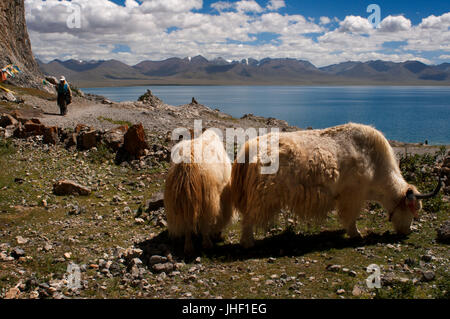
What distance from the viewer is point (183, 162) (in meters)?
5.59

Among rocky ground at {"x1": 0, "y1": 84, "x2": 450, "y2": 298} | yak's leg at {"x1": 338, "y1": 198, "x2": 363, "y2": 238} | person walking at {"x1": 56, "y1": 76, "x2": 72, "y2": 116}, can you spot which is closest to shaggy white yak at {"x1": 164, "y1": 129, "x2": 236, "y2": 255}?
rocky ground at {"x1": 0, "y1": 84, "x2": 450, "y2": 298}

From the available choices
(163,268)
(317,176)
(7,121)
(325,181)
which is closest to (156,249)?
(163,268)

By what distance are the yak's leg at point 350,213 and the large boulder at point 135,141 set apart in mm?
6609

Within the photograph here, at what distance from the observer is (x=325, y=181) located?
5898mm

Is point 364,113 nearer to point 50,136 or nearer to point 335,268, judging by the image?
point 50,136

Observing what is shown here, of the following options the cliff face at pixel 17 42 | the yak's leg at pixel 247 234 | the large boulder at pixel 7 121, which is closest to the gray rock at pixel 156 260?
the yak's leg at pixel 247 234

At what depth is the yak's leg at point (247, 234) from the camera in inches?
233

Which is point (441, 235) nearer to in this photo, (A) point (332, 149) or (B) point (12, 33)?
(A) point (332, 149)

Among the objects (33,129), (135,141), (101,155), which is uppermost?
(33,129)

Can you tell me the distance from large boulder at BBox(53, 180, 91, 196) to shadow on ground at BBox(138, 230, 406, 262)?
2982mm

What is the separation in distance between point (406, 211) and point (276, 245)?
2.41 metres

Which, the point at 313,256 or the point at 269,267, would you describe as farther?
the point at 313,256
